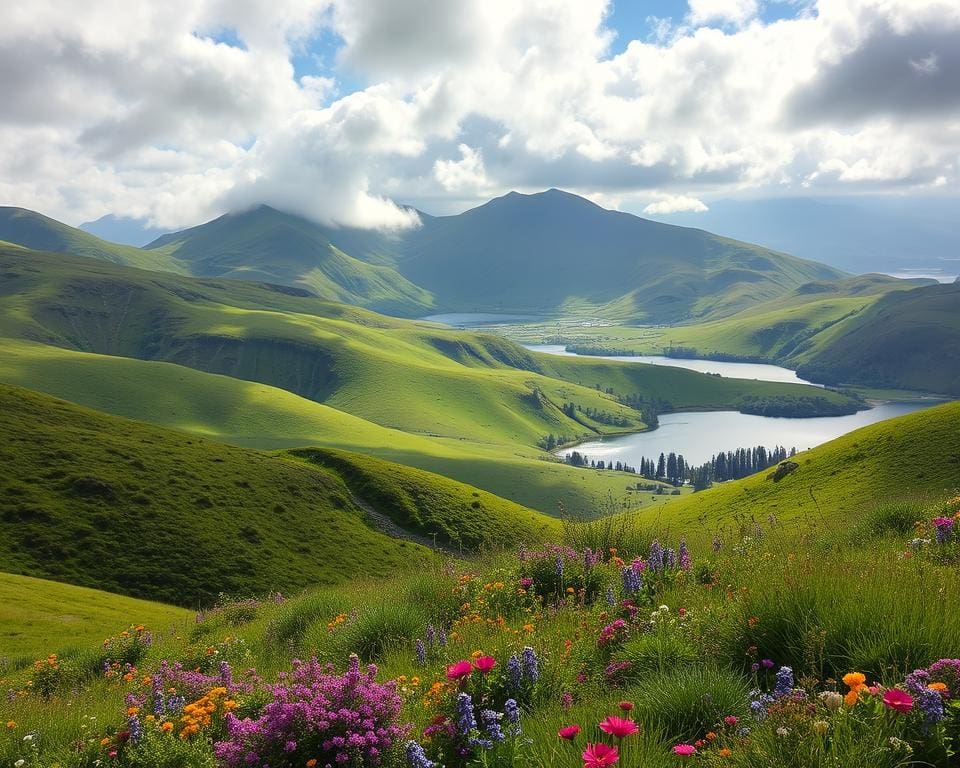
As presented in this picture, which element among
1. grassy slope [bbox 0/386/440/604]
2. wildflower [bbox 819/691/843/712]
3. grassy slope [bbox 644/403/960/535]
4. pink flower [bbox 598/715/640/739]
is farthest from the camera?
grassy slope [bbox 644/403/960/535]

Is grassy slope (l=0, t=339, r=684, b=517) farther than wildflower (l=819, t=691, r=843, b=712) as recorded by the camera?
Yes

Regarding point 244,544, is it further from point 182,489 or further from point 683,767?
point 683,767

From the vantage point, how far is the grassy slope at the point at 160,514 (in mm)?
54656

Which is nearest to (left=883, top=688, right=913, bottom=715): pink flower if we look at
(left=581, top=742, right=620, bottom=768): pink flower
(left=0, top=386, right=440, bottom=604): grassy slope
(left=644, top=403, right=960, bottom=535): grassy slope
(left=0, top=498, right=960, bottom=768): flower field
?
(left=0, top=498, right=960, bottom=768): flower field

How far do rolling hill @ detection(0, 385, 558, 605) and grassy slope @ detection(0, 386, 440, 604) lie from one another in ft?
0.51

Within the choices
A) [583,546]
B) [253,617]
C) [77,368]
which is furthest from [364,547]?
[77,368]

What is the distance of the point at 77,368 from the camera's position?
19838 cm

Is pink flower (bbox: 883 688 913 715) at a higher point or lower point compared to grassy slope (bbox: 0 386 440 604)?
higher

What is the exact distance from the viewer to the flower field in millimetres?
3797

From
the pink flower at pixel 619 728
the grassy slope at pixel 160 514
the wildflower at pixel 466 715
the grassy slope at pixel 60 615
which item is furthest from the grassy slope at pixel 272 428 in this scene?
the pink flower at pixel 619 728

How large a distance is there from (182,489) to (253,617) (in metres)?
52.1

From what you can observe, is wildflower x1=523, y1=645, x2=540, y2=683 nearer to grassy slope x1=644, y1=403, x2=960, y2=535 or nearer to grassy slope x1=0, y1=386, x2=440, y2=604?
grassy slope x1=0, y1=386, x2=440, y2=604

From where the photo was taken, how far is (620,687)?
601cm

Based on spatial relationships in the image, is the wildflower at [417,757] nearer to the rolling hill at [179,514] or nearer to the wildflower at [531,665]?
the wildflower at [531,665]
